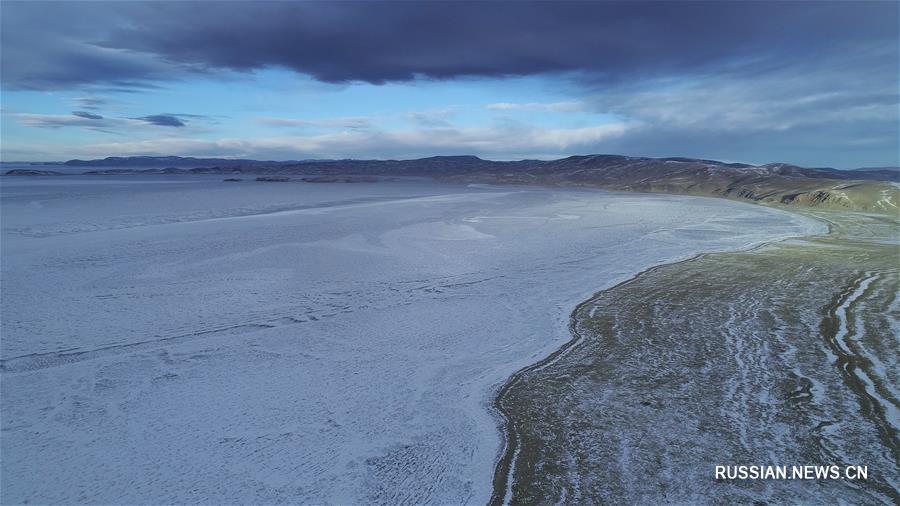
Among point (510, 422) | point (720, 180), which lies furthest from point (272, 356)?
point (720, 180)

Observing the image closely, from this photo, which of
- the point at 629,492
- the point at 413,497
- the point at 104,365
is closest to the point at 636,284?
the point at 629,492

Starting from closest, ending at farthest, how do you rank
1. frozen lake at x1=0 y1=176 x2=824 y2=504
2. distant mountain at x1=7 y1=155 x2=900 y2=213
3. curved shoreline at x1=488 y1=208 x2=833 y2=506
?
curved shoreline at x1=488 y1=208 x2=833 y2=506, frozen lake at x1=0 y1=176 x2=824 y2=504, distant mountain at x1=7 y1=155 x2=900 y2=213

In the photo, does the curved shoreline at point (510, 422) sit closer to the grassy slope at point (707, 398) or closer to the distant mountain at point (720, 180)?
the grassy slope at point (707, 398)

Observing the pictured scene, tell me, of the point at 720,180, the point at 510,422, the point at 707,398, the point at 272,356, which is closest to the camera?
the point at 510,422

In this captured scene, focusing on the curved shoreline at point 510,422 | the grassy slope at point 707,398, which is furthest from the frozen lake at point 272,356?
the grassy slope at point 707,398

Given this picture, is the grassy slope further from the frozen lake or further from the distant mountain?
the distant mountain

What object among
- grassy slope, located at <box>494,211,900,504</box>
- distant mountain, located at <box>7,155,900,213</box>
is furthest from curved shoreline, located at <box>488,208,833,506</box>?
distant mountain, located at <box>7,155,900,213</box>

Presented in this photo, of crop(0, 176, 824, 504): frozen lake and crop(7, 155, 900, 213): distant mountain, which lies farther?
crop(7, 155, 900, 213): distant mountain

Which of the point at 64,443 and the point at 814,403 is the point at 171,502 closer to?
the point at 64,443

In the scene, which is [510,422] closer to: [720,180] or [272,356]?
[272,356]
